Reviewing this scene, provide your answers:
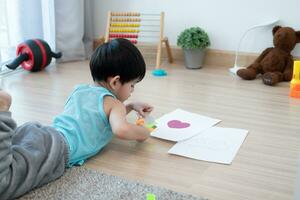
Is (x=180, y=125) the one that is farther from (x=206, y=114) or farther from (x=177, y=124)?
(x=206, y=114)

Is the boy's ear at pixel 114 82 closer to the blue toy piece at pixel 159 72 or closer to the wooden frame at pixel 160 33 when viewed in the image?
the blue toy piece at pixel 159 72

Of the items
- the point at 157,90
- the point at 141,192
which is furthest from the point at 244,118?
the point at 141,192

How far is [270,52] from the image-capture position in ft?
6.40

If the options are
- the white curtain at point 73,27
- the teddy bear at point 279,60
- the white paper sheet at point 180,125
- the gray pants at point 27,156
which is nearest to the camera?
the gray pants at point 27,156

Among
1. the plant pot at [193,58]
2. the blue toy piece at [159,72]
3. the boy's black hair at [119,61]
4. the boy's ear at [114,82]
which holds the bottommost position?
the blue toy piece at [159,72]

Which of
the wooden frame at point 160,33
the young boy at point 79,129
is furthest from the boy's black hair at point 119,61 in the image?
the wooden frame at point 160,33

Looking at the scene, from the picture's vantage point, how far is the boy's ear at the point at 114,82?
43.7 inches

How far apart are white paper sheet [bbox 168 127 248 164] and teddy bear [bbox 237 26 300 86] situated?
69cm

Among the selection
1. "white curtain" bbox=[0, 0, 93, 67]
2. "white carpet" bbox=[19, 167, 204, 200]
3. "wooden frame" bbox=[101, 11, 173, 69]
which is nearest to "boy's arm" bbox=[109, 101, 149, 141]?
"white carpet" bbox=[19, 167, 204, 200]

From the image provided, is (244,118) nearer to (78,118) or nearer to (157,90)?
(157,90)

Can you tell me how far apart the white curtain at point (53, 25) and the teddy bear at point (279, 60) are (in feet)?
3.09

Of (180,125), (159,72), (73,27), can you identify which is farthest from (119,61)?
(73,27)

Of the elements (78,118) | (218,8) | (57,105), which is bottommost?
(57,105)

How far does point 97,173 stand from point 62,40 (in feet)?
4.53
